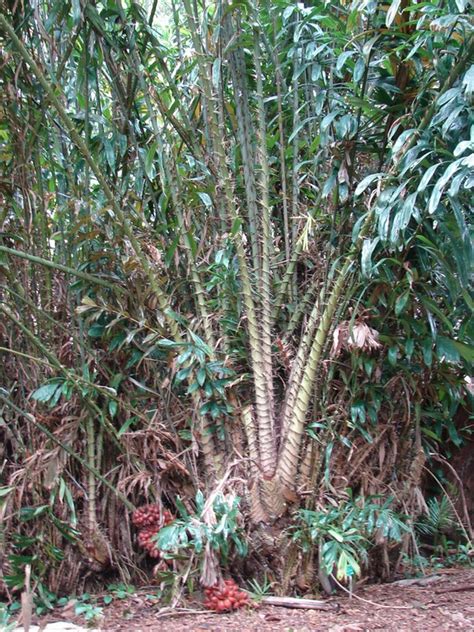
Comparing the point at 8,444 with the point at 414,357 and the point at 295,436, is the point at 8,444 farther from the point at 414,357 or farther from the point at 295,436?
the point at 414,357

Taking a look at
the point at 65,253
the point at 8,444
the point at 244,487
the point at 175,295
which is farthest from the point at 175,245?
the point at 8,444

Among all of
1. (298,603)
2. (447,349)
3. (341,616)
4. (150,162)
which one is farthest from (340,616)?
(150,162)

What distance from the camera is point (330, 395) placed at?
2789 millimetres

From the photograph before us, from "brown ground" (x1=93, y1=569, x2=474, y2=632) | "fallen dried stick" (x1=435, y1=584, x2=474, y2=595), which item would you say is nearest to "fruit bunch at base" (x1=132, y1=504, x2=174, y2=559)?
"brown ground" (x1=93, y1=569, x2=474, y2=632)

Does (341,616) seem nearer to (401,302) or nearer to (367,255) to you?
(401,302)

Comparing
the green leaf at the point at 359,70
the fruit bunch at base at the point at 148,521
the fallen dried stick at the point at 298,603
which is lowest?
the fallen dried stick at the point at 298,603

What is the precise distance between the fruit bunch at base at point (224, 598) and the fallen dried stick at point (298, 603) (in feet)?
0.36

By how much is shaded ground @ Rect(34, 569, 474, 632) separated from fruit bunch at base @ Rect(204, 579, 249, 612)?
1.2 inches

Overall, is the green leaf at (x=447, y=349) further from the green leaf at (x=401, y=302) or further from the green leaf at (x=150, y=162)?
the green leaf at (x=150, y=162)

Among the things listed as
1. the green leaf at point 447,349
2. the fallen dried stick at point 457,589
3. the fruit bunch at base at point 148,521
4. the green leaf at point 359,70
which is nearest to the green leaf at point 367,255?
the green leaf at point 447,349

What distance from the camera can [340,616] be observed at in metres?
2.44

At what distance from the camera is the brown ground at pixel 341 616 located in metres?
2.35

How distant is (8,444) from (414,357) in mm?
1926

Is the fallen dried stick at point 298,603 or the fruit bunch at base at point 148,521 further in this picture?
the fruit bunch at base at point 148,521
